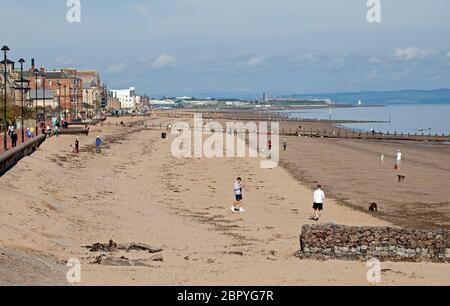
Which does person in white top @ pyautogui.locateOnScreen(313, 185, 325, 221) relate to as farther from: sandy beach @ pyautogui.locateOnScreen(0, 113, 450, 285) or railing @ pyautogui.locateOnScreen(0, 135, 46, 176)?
railing @ pyautogui.locateOnScreen(0, 135, 46, 176)

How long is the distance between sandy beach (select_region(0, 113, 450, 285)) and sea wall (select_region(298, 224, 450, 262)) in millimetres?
438

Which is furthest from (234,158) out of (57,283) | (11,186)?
(57,283)

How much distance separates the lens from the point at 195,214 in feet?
77.7

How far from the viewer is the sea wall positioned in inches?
584

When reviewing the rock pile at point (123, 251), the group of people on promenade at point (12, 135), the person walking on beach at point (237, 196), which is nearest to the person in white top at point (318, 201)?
the person walking on beach at point (237, 196)

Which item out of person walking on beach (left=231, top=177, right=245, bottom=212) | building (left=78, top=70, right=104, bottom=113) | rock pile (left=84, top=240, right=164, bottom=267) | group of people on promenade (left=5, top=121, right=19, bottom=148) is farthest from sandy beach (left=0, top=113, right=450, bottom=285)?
building (left=78, top=70, right=104, bottom=113)

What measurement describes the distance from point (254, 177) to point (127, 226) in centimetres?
1734

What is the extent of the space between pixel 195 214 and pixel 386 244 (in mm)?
10010

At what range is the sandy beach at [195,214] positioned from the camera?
13133 millimetres

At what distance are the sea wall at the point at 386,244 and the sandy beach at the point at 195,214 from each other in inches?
17.2

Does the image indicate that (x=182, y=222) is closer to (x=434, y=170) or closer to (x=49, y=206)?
(x=49, y=206)

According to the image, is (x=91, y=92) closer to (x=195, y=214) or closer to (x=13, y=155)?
(x=13, y=155)

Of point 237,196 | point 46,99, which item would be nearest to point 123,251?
point 237,196

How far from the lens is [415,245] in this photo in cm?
1484
